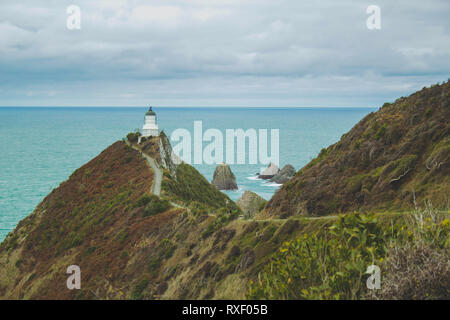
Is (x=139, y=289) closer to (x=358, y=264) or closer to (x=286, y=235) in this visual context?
(x=286, y=235)

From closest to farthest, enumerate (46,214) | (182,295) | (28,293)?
(182,295) → (28,293) → (46,214)

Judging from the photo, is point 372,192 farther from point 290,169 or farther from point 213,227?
point 290,169

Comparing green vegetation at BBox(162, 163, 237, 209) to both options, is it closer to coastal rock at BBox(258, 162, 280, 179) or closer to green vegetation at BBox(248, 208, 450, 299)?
green vegetation at BBox(248, 208, 450, 299)

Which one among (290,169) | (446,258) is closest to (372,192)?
(446,258)

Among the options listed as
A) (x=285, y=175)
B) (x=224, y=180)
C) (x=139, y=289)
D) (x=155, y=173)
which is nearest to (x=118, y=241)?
(x=139, y=289)

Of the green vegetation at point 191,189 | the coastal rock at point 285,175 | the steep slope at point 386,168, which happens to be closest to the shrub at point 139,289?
the steep slope at point 386,168

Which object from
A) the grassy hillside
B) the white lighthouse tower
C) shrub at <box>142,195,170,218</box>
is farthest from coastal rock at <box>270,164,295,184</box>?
shrub at <box>142,195,170,218</box>
